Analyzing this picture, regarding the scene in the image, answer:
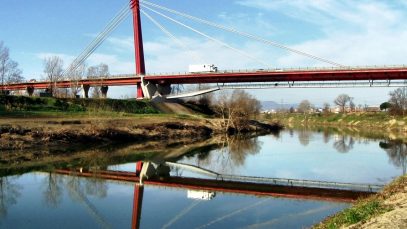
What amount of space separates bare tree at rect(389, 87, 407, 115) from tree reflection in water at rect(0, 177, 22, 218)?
9099cm

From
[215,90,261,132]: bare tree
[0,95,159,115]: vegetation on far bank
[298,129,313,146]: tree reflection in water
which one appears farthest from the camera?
[215,90,261,132]: bare tree

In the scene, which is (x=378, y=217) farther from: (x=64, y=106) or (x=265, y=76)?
(x=265, y=76)

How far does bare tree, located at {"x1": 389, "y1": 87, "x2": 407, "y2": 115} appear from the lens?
10066 centimetres

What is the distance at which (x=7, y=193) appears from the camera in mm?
18906

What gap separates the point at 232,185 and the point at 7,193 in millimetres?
10312

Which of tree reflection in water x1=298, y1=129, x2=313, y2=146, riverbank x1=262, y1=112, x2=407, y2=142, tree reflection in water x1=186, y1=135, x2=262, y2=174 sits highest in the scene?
riverbank x1=262, y1=112, x2=407, y2=142

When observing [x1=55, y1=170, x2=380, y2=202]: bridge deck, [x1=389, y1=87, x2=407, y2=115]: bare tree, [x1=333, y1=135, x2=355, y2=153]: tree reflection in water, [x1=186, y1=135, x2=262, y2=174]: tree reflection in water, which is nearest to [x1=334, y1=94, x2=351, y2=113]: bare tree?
[x1=389, y1=87, x2=407, y2=115]: bare tree

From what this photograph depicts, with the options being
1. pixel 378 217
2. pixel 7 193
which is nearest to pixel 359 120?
pixel 7 193

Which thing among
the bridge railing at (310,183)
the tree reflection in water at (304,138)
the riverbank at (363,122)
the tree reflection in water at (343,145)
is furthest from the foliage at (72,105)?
the riverbank at (363,122)

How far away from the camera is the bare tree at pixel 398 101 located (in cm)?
10066

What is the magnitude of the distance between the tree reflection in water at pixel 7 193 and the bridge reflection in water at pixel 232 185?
11.1 ft

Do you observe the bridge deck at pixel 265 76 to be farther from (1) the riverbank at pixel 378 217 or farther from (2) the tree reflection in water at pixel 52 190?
(1) the riverbank at pixel 378 217

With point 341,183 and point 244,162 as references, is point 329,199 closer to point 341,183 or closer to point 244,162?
point 341,183

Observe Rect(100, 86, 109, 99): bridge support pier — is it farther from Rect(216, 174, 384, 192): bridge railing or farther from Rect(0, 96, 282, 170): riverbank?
Rect(216, 174, 384, 192): bridge railing
